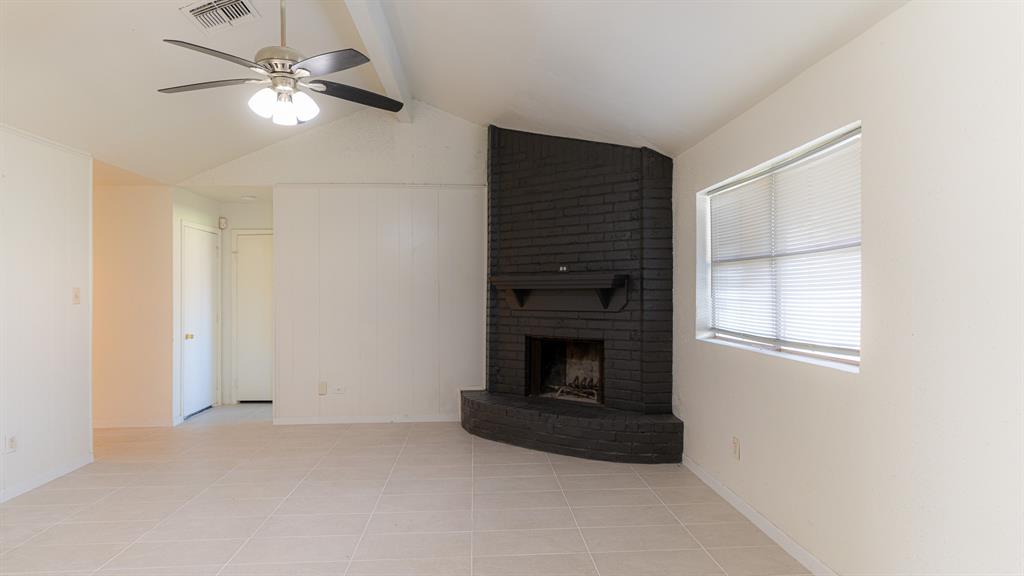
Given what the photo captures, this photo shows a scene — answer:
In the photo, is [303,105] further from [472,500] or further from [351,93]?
[472,500]

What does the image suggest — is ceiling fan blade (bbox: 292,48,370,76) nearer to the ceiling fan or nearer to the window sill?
the ceiling fan

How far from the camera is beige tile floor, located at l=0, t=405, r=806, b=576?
8.35 feet

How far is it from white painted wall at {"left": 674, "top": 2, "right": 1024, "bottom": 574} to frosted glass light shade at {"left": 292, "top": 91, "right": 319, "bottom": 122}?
7.59ft

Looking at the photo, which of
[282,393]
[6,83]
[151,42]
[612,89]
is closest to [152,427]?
[282,393]

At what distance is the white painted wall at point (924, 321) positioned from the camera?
1.57m

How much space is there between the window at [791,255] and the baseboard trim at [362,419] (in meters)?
2.85

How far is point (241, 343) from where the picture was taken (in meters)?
6.25

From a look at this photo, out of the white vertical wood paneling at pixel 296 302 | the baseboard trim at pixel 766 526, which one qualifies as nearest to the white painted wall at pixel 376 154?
the white vertical wood paneling at pixel 296 302

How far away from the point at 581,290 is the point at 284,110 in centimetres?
273

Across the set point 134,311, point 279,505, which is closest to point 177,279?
point 134,311

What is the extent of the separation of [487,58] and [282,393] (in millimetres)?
3724

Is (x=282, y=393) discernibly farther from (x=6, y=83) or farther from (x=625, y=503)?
(x=625, y=503)

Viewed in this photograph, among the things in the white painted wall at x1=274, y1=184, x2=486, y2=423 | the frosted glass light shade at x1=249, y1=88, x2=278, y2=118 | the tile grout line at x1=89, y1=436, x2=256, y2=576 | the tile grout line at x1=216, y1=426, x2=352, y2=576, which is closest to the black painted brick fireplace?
the white painted wall at x1=274, y1=184, x2=486, y2=423

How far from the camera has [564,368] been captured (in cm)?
512
